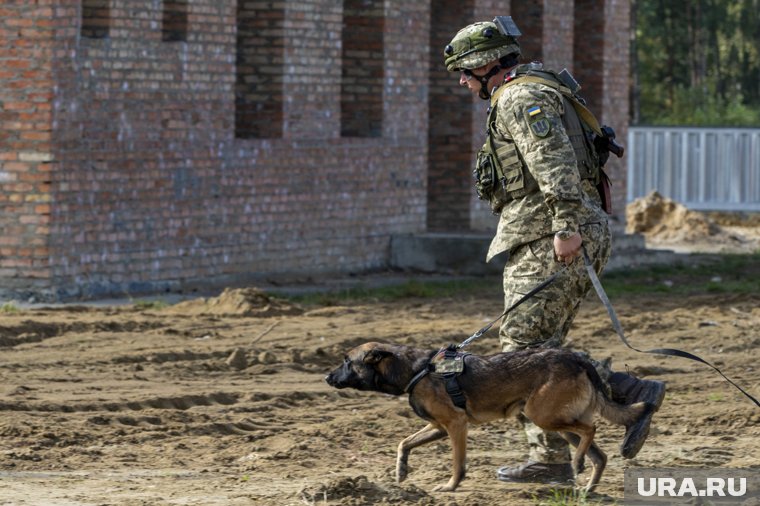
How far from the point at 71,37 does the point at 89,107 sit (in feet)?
2.17

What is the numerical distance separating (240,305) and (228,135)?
8.33 ft

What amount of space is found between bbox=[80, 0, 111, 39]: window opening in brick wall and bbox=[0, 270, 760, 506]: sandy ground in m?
2.59

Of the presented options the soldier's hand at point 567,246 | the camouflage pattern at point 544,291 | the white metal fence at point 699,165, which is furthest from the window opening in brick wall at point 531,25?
the soldier's hand at point 567,246

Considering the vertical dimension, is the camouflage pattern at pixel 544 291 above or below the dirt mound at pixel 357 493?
above

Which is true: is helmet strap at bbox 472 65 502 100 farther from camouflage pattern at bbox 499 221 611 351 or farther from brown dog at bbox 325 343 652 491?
brown dog at bbox 325 343 652 491

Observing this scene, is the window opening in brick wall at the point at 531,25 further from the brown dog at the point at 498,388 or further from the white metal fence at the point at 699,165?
the brown dog at the point at 498,388

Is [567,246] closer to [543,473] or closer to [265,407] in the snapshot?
[543,473]

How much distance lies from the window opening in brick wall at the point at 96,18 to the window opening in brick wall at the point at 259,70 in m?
2.32

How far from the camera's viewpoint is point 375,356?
6938 millimetres

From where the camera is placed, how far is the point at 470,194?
18.9 m

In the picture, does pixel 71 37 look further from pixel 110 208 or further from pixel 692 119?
pixel 692 119

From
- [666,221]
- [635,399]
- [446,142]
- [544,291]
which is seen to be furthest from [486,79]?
[666,221]

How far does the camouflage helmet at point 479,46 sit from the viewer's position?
7.09 m

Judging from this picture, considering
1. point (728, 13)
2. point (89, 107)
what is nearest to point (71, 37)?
point (89, 107)
